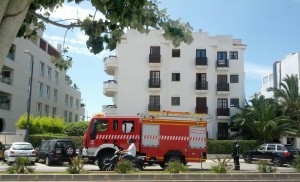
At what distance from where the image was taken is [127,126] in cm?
2150

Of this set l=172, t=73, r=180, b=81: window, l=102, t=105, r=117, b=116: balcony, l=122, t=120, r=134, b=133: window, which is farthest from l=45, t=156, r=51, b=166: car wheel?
l=172, t=73, r=180, b=81: window

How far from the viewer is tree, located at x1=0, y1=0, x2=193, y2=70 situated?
4.18 metres

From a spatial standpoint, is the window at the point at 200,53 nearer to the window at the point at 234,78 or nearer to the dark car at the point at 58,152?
the window at the point at 234,78

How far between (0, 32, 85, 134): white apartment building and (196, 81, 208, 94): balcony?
1568cm

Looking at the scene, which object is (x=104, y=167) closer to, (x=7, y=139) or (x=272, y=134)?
(x=7, y=139)

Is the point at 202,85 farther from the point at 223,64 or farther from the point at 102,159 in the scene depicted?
the point at 102,159

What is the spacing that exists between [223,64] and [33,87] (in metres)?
24.8

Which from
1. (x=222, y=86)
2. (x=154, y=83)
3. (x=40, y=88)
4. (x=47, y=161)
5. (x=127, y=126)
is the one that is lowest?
(x=47, y=161)

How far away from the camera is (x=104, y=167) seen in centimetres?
1942

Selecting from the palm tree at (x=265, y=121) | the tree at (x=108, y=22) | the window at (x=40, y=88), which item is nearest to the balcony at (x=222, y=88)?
the palm tree at (x=265, y=121)

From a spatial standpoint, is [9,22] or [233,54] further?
[233,54]

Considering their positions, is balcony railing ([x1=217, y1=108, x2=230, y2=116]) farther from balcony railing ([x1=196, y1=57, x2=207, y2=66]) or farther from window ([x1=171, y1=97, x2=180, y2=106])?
balcony railing ([x1=196, y1=57, x2=207, y2=66])

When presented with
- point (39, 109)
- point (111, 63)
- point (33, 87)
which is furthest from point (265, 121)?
point (39, 109)

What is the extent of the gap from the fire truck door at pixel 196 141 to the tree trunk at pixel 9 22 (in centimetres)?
1854
